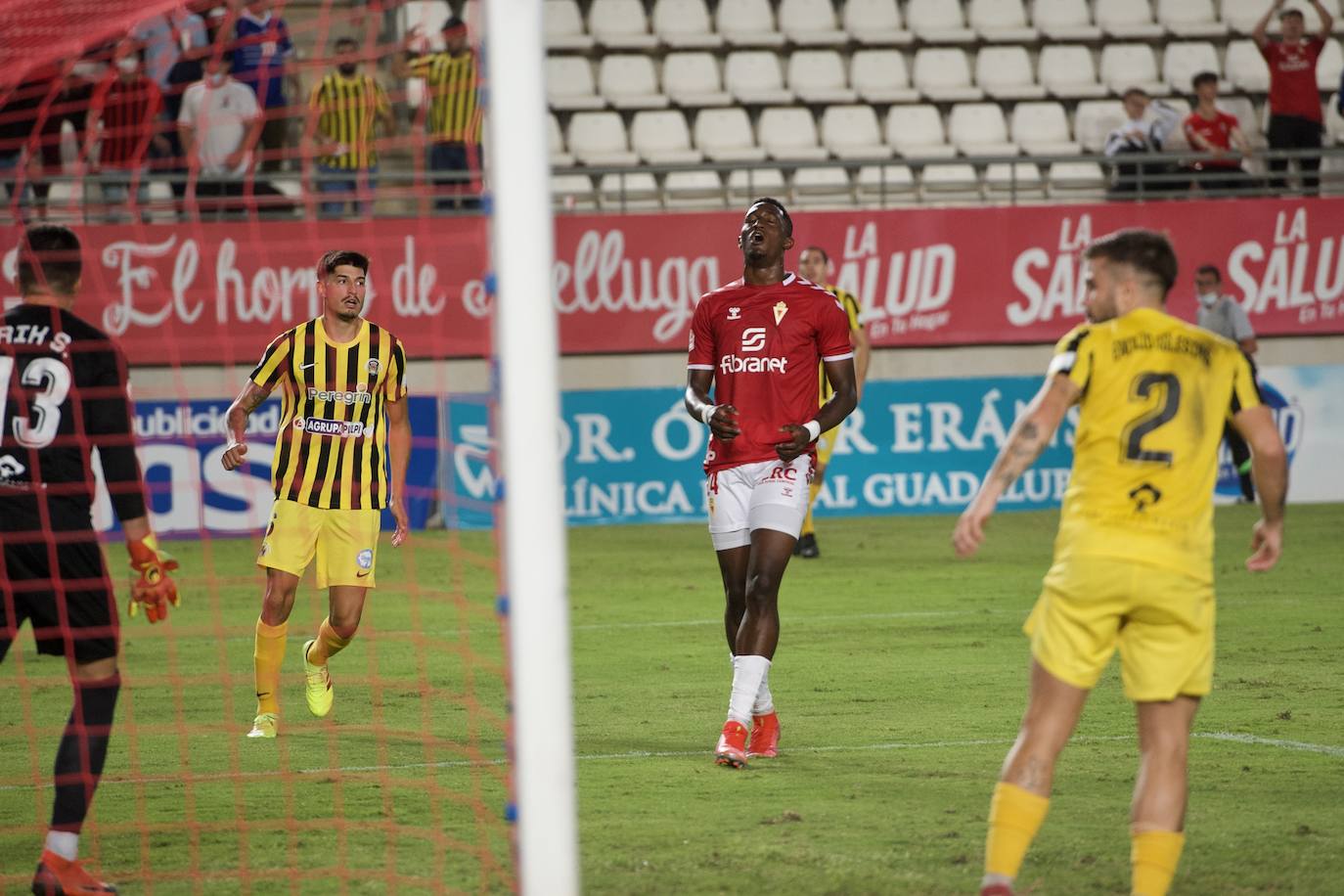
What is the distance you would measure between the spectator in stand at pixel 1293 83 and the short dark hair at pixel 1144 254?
16051 mm

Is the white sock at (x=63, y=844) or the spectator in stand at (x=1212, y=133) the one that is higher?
the spectator in stand at (x=1212, y=133)

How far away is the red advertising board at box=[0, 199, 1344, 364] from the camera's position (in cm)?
1797

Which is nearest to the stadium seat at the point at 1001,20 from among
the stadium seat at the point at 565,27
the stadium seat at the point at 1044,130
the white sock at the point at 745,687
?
the stadium seat at the point at 1044,130

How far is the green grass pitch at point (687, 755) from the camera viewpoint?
580 centimetres

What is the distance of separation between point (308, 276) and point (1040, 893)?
14035mm

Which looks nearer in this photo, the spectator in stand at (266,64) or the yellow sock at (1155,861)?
the yellow sock at (1155,861)

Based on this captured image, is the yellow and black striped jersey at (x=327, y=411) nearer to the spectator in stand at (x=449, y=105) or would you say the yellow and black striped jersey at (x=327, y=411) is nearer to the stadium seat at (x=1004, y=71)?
the spectator in stand at (x=449, y=105)

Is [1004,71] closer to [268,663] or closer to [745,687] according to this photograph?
[268,663]

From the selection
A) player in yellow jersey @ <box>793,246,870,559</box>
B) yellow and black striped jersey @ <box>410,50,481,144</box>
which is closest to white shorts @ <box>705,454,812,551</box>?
player in yellow jersey @ <box>793,246,870,559</box>

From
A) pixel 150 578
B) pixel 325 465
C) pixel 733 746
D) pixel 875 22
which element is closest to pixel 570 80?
pixel 875 22

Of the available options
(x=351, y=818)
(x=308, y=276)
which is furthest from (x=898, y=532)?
(x=351, y=818)

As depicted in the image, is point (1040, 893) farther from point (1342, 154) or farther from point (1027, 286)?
point (1342, 154)

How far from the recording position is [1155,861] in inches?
190

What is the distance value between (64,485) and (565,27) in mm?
17486
